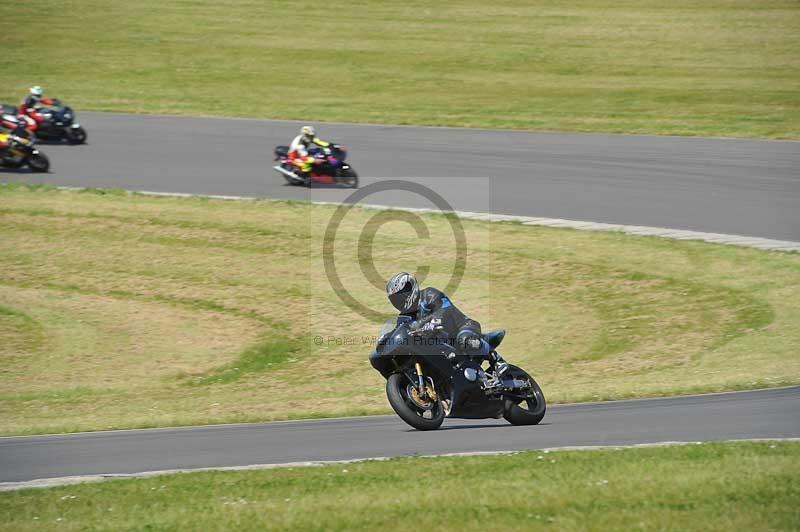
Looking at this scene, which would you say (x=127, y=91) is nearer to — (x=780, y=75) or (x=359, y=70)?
(x=359, y=70)

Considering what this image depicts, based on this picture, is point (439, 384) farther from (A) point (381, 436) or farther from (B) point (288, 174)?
(B) point (288, 174)

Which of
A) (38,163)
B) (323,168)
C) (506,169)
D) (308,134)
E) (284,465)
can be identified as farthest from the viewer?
(38,163)

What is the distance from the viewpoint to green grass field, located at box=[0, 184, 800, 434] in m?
15.1

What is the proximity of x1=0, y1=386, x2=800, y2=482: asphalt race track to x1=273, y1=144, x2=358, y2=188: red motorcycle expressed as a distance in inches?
630

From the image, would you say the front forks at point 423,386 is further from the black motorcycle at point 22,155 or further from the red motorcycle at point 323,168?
the black motorcycle at point 22,155

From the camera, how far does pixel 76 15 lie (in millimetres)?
59344

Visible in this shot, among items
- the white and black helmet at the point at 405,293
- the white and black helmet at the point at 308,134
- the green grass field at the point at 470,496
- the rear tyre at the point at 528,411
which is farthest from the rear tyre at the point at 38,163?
the green grass field at the point at 470,496

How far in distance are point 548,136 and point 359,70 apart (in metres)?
16.4

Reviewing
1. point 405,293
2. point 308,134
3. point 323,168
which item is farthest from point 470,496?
point 308,134

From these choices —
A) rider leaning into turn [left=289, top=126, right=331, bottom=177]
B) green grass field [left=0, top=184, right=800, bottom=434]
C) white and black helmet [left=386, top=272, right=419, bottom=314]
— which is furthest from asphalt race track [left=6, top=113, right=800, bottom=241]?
white and black helmet [left=386, top=272, right=419, bottom=314]

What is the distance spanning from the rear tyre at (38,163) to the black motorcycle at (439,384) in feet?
71.4

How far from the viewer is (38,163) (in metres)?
30.8

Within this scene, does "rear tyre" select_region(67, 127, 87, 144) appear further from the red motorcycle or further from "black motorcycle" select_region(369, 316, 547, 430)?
"black motorcycle" select_region(369, 316, 547, 430)

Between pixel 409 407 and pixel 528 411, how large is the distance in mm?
1535
